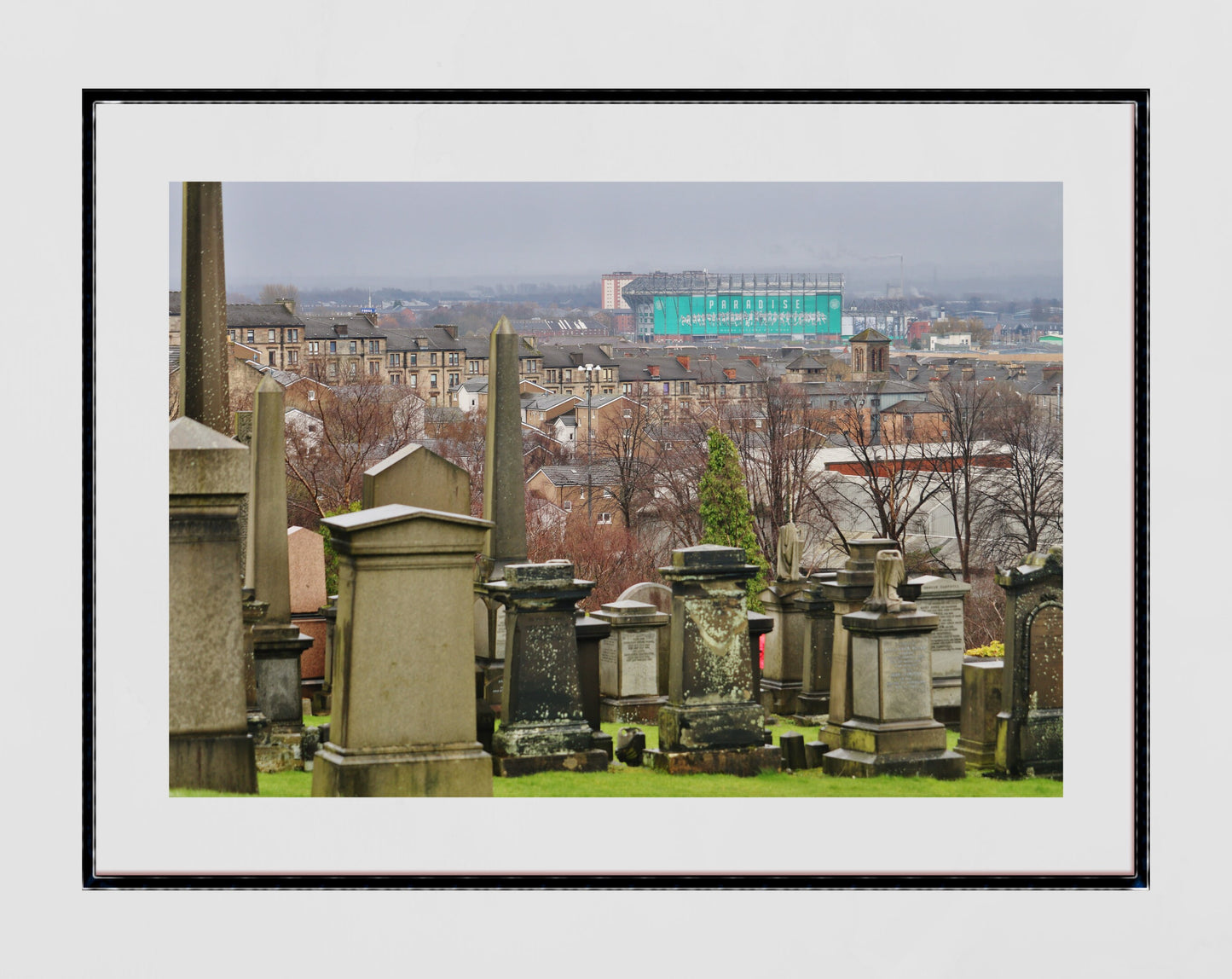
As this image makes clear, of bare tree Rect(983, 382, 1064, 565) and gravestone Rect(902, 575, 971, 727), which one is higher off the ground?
bare tree Rect(983, 382, 1064, 565)

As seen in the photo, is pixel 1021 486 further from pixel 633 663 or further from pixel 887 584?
pixel 887 584

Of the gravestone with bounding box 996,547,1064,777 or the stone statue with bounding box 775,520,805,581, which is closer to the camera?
the gravestone with bounding box 996,547,1064,777

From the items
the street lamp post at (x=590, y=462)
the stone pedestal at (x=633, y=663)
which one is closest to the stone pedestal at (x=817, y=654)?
the stone pedestal at (x=633, y=663)

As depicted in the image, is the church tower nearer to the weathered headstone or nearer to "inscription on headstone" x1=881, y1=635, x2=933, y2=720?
"inscription on headstone" x1=881, y1=635, x2=933, y2=720

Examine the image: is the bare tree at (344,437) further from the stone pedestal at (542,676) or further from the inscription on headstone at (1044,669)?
the inscription on headstone at (1044,669)

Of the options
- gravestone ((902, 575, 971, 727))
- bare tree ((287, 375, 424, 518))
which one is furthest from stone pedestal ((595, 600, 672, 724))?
bare tree ((287, 375, 424, 518))

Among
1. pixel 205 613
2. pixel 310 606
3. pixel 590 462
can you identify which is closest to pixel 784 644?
pixel 310 606
